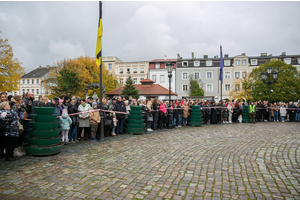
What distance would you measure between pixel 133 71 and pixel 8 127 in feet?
207

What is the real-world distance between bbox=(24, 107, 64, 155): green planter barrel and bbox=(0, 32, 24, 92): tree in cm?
2274

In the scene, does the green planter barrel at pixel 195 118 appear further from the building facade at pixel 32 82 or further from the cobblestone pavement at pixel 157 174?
the building facade at pixel 32 82

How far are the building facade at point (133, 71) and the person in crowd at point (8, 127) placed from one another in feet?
198

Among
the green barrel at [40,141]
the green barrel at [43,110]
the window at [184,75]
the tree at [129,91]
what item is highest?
the window at [184,75]

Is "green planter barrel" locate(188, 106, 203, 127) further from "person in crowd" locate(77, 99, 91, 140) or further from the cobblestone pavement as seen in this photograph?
"person in crowd" locate(77, 99, 91, 140)

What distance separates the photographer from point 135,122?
1152 centimetres

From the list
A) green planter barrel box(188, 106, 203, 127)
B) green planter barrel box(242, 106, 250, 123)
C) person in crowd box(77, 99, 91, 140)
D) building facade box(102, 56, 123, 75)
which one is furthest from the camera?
building facade box(102, 56, 123, 75)

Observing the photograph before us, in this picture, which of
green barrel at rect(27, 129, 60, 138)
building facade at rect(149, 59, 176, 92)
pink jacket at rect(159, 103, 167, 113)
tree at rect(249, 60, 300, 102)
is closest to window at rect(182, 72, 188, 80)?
building facade at rect(149, 59, 176, 92)

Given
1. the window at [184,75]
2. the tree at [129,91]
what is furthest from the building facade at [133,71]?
the tree at [129,91]

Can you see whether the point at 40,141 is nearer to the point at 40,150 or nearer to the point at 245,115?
the point at 40,150

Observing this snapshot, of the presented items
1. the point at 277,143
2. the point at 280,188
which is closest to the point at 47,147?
the point at 280,188

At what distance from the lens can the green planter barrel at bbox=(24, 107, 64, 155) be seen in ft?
22.1

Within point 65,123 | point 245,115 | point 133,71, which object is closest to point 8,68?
point 65,123

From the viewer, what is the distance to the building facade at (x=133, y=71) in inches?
2660
